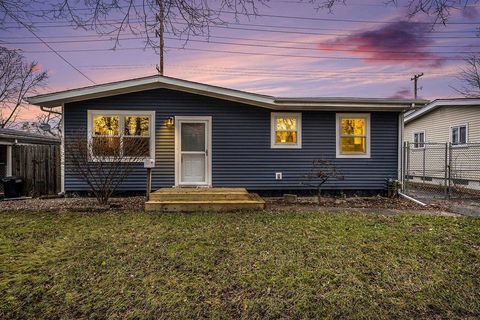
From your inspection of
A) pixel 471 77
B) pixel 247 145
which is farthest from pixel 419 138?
pixel 471 77

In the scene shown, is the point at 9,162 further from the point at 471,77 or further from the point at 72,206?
the point at 471,77

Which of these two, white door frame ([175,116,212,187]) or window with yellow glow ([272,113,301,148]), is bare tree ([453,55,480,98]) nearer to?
window with yellow glow ([272,113,301,148])

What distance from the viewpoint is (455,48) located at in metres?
14.3

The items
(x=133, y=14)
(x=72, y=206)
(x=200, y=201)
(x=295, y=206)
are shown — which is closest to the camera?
(x=133, y=14)

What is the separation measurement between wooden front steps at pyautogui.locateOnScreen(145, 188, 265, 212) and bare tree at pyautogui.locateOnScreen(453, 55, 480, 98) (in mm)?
23225

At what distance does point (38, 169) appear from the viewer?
1009 cm

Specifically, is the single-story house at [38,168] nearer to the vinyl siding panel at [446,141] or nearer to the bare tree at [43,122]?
the vinyl siding panel at [446,141]

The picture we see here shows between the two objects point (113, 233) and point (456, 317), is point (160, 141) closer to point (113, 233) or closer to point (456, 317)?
point (113, 233)

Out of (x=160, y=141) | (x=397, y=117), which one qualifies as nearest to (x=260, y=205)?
(x=160, y=141)

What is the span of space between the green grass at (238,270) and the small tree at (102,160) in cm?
215

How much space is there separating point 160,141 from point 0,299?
22.4ft

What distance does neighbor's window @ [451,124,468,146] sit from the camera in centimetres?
1276

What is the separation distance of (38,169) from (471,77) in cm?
2768

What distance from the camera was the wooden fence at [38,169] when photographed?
32.7ft
